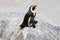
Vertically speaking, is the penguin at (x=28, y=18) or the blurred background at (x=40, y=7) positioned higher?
the penguin at (x=28, y=18)

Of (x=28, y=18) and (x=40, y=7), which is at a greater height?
(x=28, y=18)

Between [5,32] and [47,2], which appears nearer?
[5,32]

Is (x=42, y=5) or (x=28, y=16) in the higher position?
(x=28, y=16)

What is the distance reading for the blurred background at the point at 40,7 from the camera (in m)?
5.45

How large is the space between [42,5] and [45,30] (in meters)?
2.50

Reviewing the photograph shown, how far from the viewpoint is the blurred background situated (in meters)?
5.45

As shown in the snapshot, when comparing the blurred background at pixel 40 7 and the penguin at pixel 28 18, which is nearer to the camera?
the penguin at pixel 28 18

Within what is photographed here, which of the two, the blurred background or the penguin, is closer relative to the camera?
the penguin

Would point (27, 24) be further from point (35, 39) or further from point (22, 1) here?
point (22, 1)

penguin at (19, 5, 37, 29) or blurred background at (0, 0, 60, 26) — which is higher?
penguin at (19, 5, 37, 29)

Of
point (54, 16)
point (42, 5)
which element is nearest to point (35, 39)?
point (54, 16)

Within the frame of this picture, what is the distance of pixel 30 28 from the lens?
11.4 ft

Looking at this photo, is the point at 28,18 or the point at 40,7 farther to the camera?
the point at 40,7

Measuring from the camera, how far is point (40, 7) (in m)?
5.91
